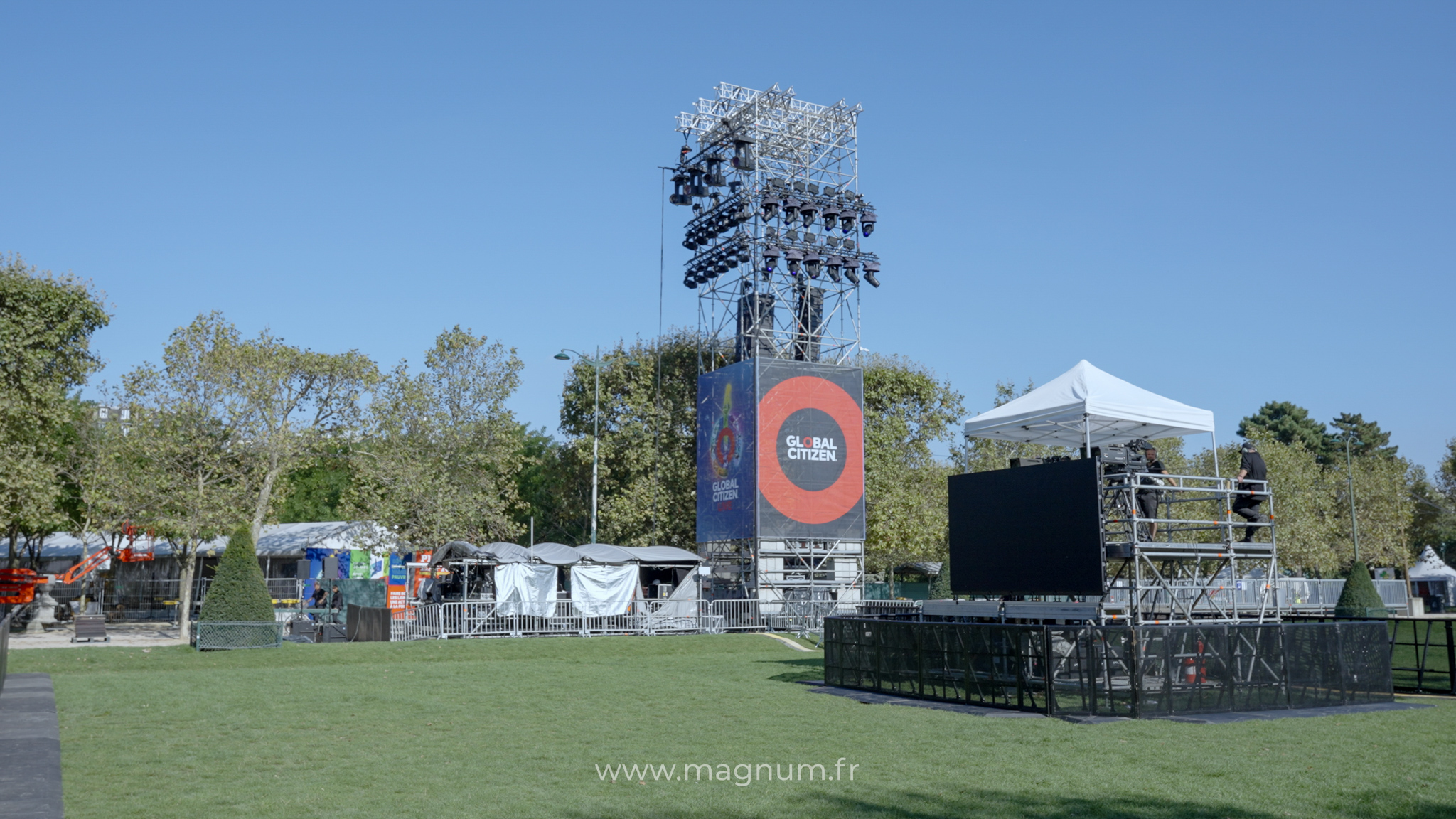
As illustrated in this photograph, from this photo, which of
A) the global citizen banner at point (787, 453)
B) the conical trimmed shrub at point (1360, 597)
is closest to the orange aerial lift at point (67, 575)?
the global citizen banner at point (787, 453)

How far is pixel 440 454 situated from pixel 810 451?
13.9m

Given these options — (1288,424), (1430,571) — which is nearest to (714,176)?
(1430,571)

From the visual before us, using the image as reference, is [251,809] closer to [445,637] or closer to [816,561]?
[445,637]

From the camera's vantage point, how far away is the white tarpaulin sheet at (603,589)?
3183 cm

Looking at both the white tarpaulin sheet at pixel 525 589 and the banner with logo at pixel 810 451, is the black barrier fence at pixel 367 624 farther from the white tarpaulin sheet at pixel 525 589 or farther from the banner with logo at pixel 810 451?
the banner with logo at pixel 810 451

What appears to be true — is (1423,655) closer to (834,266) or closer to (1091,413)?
(1091,413)

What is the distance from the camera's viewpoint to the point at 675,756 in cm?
1059

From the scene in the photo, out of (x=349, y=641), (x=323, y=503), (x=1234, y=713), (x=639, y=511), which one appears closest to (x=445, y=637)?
(x=349, y=641)

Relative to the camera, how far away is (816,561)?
38.8m

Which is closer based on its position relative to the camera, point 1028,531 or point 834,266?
point 1028,531

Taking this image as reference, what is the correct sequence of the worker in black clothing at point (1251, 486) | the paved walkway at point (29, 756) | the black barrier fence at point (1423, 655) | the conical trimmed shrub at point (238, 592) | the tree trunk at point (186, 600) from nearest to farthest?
the paved walkway at point (29, 756) → the black barrier fence at point (1423, 655) → the worker in black clothing at point (1251, 486) → the conical trimmed shrub at point (238, 592) → the tree trunk at point (186, 600)

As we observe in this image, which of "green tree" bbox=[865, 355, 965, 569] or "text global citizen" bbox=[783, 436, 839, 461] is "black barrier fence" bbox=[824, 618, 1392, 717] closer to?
"text global citizen" bbox=[783, 436, 839, 461]

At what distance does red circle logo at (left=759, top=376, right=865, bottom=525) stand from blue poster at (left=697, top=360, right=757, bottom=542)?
565mm

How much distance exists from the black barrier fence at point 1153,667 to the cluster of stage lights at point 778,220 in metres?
27.0
